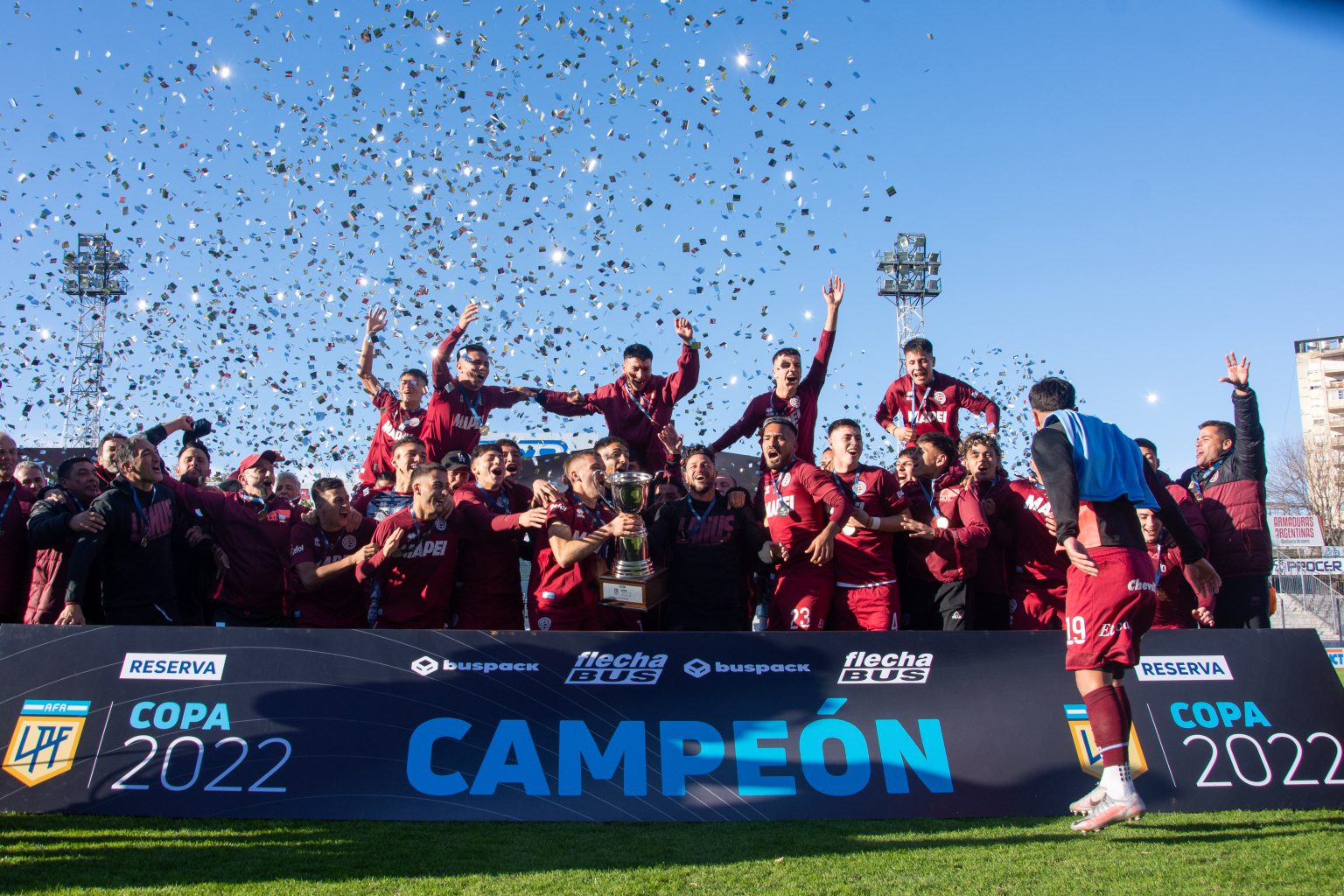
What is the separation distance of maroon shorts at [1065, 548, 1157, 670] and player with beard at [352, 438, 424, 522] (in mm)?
4768

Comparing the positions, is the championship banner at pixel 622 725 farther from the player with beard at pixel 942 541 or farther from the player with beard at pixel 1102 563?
the player with beard at pixel 942 541

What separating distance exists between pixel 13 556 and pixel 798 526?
571cm

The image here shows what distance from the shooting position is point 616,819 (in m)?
4.68

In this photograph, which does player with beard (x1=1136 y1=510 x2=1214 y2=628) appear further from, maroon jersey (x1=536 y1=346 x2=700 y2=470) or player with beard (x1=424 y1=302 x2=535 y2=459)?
player with beard (x1=424 y1=302 x2=535 y2=459)

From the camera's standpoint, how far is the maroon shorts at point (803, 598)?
637 cm

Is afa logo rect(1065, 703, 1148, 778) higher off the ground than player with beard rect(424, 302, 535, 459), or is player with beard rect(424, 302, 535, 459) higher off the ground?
player with beard rect(424, 302, 535, 459)

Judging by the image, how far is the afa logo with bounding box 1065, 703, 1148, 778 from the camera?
5023 mm

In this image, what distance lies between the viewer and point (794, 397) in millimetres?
8156

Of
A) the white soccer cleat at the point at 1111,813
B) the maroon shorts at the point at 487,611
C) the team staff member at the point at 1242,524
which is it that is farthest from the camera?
the team staff member at the point at 1242,524

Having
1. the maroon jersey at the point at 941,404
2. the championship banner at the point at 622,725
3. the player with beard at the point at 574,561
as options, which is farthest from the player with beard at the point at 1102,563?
the maroon jersey at the point at 941,404

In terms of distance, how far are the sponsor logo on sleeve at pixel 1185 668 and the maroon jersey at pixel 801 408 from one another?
131 inches

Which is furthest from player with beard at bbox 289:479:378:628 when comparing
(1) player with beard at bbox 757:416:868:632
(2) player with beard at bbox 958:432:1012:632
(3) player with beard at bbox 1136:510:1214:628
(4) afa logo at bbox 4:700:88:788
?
(3) player with beard at bbox 1136:510:1214:628

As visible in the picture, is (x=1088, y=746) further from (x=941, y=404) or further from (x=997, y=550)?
(x=941, y=404)

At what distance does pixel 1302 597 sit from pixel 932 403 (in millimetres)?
23648
